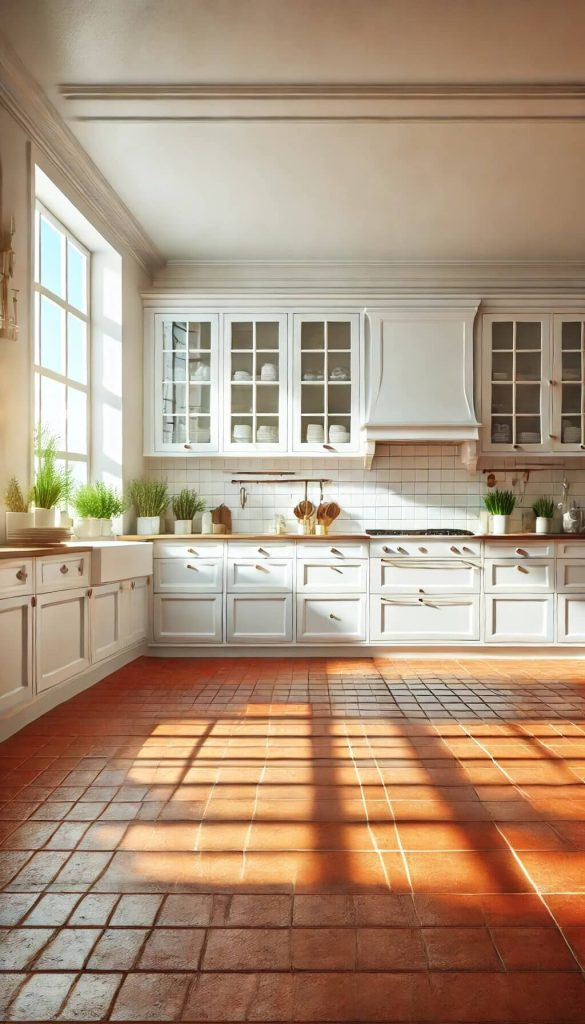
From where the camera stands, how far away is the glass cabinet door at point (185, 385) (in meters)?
5.92

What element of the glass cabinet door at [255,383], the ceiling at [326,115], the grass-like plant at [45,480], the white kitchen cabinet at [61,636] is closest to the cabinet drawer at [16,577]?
the white kitchen cabinet at [61,636]

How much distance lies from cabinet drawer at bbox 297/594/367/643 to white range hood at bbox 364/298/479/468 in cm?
124

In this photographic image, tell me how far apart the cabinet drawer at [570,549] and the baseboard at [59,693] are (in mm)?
3029

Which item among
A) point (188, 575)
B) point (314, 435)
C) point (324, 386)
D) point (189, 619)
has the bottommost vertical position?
point (189, 619)

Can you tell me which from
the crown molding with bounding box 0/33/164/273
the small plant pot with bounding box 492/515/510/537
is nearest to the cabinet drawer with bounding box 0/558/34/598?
the crown molding with bounding box 0/33/164/273

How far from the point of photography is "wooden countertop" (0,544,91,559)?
3.16 metres

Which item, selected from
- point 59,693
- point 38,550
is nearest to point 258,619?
point 59,693

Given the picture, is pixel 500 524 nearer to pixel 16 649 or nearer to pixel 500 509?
pixel 500 509

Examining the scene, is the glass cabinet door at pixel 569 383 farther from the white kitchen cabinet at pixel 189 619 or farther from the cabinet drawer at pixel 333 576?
the white kitchen cabinet at pixel 189 619

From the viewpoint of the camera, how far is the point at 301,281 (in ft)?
20.0

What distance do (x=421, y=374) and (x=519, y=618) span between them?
191 cm

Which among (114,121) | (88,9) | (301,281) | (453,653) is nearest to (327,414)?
(301,281)

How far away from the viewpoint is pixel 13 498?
12.0 ft

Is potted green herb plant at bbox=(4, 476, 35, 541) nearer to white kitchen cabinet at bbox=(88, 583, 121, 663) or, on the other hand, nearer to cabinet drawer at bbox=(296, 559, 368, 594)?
white kitchen cabinet at bbox=(88, 583, 121, 663)
